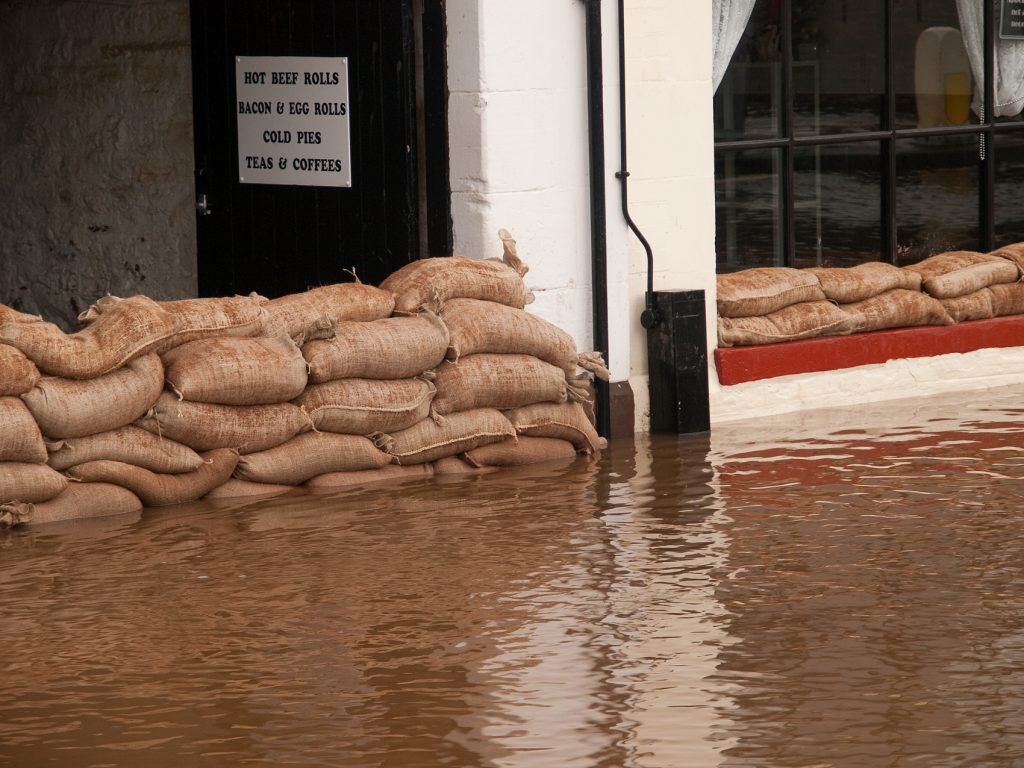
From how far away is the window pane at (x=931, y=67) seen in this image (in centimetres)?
917

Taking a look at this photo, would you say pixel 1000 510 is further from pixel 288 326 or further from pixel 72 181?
pixel 72 181

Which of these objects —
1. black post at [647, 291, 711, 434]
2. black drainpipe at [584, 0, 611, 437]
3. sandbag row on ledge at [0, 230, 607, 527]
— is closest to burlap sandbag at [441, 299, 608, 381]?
sandbag row on ledge at [0, 230, 607, 527]

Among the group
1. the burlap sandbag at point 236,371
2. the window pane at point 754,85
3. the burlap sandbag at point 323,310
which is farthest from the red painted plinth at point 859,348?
the burlap sandbag at point 236,371

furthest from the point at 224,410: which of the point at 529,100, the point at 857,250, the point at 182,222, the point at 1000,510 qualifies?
the point at 857,250

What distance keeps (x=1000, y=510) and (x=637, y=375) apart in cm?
228

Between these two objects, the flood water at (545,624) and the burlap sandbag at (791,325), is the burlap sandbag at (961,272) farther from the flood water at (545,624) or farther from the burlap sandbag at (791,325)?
the flood water at (545,624)

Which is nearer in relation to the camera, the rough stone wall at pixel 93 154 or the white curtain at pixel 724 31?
the white curtain at pixel 724 31

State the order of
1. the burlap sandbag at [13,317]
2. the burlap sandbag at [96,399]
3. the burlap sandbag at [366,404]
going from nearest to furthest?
the burlap sandbag at [96,399], the burlap sandbag at [13,317], the burlap sandbag at [366,404]

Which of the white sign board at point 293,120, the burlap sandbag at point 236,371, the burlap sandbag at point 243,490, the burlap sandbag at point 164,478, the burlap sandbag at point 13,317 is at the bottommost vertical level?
the burlap sandbag at point 243,490

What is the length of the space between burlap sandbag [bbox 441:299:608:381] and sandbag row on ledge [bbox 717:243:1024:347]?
1.25m

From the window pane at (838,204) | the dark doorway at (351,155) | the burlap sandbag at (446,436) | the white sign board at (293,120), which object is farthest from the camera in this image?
the window pane at (838,204)

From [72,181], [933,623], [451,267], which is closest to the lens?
[933,623]

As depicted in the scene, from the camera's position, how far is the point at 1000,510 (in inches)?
239

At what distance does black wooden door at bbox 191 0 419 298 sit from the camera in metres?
7.63
